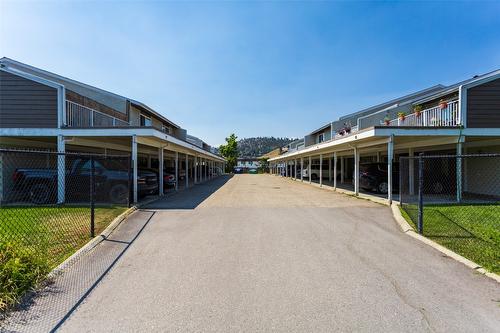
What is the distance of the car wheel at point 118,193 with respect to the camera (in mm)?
11396

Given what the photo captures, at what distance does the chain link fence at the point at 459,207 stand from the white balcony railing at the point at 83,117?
12.5 m

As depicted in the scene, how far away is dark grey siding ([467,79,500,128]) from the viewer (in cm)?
1198

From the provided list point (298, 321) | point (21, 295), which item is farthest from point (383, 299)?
point (21, 295)

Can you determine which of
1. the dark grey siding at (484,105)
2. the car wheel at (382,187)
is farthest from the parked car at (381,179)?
the dark grey siding at (484,105)

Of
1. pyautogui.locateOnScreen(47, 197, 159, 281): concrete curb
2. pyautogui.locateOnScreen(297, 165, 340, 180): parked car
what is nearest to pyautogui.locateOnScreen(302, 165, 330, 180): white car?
pyautogui.locateOnScreen(297, 165, 340, 180): parked car

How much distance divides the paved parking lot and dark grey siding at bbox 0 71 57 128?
7.91 meters

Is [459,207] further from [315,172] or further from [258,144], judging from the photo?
[258,144]

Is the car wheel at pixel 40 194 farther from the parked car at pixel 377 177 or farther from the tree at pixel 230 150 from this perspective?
the tree at pixel 230 150

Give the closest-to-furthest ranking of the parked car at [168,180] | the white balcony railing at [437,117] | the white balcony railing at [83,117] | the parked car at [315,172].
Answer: the white balcony railing at [83,117]
the white balcony railing at [437,117]
the parked car at [168,180]
the parked car at [315,172]

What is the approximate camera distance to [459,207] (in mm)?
9992

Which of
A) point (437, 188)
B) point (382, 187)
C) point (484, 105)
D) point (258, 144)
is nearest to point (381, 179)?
point (382, 187)

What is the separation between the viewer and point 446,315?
3311 mm

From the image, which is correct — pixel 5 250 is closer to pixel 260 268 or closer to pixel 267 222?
pixel 260 268

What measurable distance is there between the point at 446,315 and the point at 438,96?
1519 centimetres
